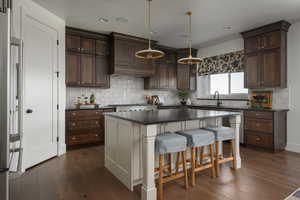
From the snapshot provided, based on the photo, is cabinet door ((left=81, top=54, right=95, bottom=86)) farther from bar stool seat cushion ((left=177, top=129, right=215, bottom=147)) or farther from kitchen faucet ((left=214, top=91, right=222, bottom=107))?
kitchen faucet ((left=214, top=91, right=222, bottom=107))

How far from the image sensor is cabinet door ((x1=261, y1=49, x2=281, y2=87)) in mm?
3637

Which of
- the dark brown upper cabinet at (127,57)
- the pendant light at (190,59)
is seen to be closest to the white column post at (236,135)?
the pendant light at (190,59)

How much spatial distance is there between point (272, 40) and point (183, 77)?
2635 millimetres

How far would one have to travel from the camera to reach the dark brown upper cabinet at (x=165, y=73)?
534cm

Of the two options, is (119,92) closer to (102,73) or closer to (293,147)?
(102,73)

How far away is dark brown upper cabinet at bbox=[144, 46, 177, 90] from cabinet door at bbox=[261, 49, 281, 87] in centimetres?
257

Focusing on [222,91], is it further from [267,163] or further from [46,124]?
[46,124]

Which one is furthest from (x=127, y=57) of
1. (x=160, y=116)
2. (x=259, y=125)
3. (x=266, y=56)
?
(x=259, y=125)

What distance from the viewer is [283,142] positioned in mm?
3729

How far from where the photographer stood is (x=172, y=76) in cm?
571

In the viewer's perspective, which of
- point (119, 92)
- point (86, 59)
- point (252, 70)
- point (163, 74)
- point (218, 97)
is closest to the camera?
point (252, 70)

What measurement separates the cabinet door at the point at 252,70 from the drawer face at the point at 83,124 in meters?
3.72

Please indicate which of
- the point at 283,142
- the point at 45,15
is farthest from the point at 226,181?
the point at 45,15

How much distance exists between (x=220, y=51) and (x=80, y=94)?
13.7 ft
